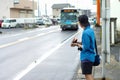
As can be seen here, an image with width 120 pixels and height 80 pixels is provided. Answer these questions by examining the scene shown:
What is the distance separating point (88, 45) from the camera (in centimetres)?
746

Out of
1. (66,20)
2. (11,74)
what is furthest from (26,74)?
(66,20)

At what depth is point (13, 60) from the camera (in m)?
15.7

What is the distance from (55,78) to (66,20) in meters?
38.7

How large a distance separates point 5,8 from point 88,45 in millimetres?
82587

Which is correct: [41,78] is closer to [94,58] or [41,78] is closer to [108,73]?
[108,73]

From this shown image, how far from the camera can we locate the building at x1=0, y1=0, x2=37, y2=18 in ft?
291

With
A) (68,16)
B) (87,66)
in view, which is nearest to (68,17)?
(68,16)

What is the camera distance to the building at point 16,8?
88.8m

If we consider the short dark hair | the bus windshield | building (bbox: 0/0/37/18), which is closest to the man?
the short dark hair

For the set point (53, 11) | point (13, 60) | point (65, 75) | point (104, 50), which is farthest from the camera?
point (53, 11)

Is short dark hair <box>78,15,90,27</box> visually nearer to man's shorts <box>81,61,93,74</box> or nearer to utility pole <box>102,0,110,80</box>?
man's shorts <box>81,61,93,74</box>

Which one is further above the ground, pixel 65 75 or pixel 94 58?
pixel 94 58

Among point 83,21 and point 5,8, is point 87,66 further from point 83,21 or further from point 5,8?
point 5,8

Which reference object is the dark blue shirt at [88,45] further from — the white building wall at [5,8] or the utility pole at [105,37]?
the white building wall at [5,8]
